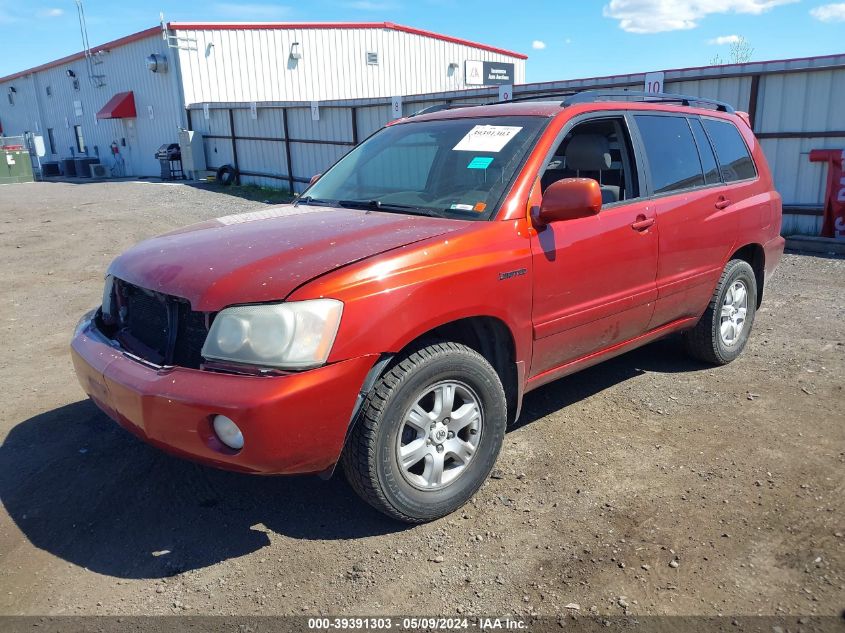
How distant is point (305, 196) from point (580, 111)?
1813mm

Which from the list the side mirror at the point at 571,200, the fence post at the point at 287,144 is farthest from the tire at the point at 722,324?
the fence post at the point at 287,144

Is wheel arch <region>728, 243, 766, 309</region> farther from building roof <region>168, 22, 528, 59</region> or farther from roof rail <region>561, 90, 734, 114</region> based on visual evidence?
building roof <region>168, 22, 528, 59</region>

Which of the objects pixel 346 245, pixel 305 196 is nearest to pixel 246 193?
pixel 305 196

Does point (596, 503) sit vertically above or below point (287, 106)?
below

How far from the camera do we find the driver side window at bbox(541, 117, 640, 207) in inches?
165

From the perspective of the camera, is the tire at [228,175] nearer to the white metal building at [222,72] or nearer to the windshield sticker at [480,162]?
the white metal building at [222,72]

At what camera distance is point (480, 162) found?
379 cm

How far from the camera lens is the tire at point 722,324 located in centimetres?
496

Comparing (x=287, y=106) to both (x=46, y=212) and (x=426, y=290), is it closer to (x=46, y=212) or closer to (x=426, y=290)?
(x=46, y=212)

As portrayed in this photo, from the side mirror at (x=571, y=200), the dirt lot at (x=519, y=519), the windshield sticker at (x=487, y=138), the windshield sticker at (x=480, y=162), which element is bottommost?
the dirt lot at (x=519, y=519)

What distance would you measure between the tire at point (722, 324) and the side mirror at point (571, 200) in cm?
196

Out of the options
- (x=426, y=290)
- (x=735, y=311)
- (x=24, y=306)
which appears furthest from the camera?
(x=24, y=306)

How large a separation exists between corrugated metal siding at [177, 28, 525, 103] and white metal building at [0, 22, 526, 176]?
0.13 ft

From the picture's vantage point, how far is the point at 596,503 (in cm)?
341
